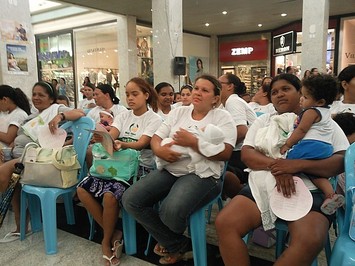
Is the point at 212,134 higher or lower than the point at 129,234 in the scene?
higher

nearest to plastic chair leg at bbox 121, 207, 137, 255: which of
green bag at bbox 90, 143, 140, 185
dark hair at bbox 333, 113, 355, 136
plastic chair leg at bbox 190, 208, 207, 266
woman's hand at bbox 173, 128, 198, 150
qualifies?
green bag at bbox 90, 143, 140, 185

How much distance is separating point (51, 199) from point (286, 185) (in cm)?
153

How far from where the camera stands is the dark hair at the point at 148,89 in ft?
7.73

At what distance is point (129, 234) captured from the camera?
217cm

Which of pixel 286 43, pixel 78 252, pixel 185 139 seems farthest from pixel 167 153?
pixel 286 43

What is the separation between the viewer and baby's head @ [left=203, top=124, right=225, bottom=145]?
6.13ft

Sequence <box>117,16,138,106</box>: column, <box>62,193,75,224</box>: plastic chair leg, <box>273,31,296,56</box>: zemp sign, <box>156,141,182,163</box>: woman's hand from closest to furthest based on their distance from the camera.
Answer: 1. <box>156,141,182,163</box>: woman's hand
2. <box>62,193,75,224</box>: plastic chair leg
3. <box>273,31,296,56</box>: zemp sign
4. <box>117,16,138,106</box>: column

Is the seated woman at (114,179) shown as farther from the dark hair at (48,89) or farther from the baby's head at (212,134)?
the dark hair at (48,89)

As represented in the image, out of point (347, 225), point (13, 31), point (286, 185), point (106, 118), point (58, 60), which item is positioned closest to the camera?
point (347, 225)

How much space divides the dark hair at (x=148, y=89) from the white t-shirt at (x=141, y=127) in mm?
120

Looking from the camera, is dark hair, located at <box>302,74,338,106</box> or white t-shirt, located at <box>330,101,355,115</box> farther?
white t-shirt, located at <box>330,101,355,115</box>

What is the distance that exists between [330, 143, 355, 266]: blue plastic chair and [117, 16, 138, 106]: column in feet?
25.1

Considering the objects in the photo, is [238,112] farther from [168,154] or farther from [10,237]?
[10,237]

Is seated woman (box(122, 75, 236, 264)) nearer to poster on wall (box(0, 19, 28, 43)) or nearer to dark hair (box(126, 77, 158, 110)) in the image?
dark hair (box(126, 77, 158, 110))
